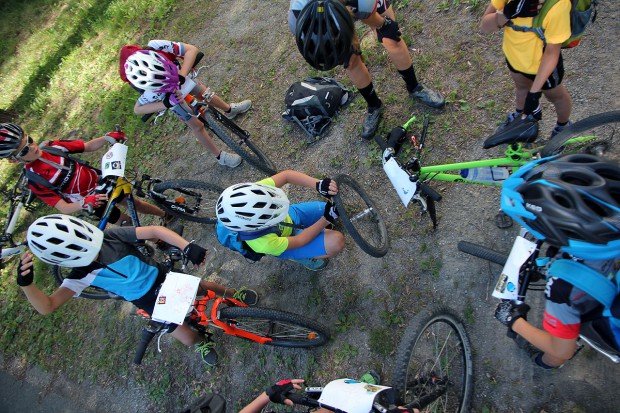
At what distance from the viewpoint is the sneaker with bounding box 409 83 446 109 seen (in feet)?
16.9

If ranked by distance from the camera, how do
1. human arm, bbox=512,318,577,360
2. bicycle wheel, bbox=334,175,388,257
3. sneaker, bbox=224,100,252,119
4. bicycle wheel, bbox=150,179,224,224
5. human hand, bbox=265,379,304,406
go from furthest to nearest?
1. sneaker, bbox=224,100,252,119
2. bicycle wheel, bbox=150,179,224,224
3. bicycle wheel, bbox=334,175,388,257
4. human hand, bbox=265,379,304,406
5. human arm, bbox=512,318,577,360

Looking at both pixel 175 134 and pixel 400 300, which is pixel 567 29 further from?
pixel 175 134

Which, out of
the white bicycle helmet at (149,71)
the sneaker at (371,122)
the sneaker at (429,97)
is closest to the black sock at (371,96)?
the sneaker at (371,122)

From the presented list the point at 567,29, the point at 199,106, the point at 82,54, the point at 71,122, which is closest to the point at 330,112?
the point at 199,106

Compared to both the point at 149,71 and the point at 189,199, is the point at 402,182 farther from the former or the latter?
the point at 189,199

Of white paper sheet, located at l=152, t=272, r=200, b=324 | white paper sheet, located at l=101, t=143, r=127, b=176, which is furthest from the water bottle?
white paper sheet, located at l=101, t=143, r=127, b=176

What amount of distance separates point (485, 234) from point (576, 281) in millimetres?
1960

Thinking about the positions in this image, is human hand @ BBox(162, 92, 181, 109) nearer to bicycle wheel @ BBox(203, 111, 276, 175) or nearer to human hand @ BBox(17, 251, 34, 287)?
bicycle wheel @ BBox(203, 111, 276, 175)

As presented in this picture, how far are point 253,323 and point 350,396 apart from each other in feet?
6.49

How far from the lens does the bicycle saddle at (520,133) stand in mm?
3340

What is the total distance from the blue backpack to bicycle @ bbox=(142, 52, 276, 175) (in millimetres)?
4322

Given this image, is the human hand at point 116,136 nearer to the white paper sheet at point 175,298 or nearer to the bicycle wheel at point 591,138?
the white paper sheet at point 175,298

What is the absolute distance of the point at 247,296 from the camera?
197 inches

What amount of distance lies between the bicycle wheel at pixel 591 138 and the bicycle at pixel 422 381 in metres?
1.86
